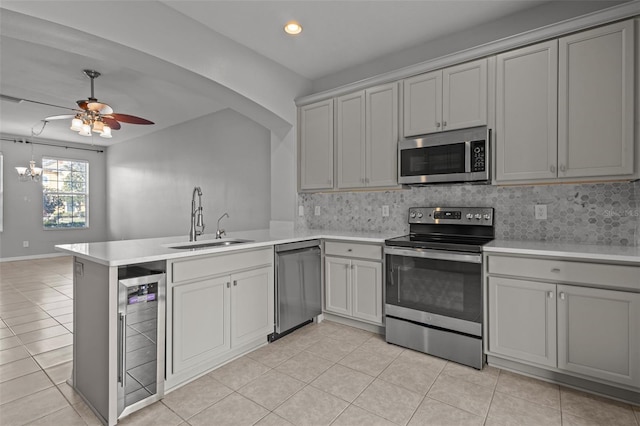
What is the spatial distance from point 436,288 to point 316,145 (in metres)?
2.04

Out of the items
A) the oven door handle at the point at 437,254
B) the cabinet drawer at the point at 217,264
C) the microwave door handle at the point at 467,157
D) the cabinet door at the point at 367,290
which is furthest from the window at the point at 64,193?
the microwave door handle at the point at 467,157

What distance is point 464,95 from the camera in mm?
2705

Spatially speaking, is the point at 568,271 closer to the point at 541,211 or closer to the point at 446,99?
the point at 541,211

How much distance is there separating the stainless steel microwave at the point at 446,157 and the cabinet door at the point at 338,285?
1011mm

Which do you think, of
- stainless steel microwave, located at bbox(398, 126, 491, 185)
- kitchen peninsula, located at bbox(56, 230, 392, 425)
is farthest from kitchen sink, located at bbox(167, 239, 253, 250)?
stainless steel microwave, located at bbox(398, 126, 491, 185)

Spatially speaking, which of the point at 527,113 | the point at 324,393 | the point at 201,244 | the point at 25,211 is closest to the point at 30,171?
the point at 25,211

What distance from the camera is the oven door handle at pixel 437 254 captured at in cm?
236

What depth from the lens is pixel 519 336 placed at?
2240 millimetres

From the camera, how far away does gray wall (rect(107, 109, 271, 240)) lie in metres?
4.71

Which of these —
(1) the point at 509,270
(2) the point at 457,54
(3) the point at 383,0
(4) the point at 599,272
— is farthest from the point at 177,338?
(2) the point at 457,54

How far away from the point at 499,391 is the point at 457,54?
102 inches

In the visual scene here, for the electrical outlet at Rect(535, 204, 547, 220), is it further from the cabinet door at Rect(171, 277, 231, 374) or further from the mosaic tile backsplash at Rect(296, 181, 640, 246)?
the cabinet door at Rect(171, 277, 231, 374)

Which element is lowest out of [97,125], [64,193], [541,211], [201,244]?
[201,244]

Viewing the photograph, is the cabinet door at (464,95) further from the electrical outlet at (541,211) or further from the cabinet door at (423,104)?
the electrical outlet at (541,211)
